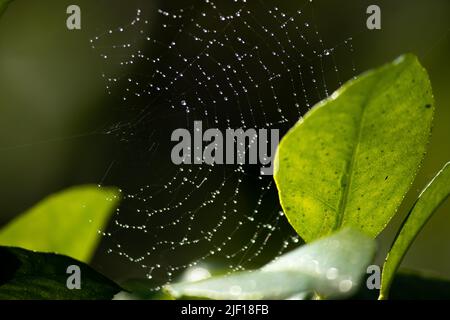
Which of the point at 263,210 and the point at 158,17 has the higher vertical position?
the point at 158,17

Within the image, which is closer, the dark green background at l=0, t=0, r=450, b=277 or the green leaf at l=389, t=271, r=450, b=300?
the green leaf at l=389, t=271, r=450, b=300

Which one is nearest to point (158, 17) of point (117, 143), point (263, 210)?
point (117, 143)

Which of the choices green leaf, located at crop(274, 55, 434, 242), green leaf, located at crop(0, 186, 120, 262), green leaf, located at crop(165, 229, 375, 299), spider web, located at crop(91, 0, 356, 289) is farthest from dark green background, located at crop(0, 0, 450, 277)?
green leaf, located at crop(165, 229, 375, 299)

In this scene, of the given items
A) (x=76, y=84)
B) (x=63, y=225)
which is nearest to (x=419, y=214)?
(x=63, y=225)

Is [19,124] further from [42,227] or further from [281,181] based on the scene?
[281,181]

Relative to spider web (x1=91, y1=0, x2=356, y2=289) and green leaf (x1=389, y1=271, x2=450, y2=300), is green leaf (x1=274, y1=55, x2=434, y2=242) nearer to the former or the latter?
green leaf (x1=389, y1=271, x2=450, y2=300)
